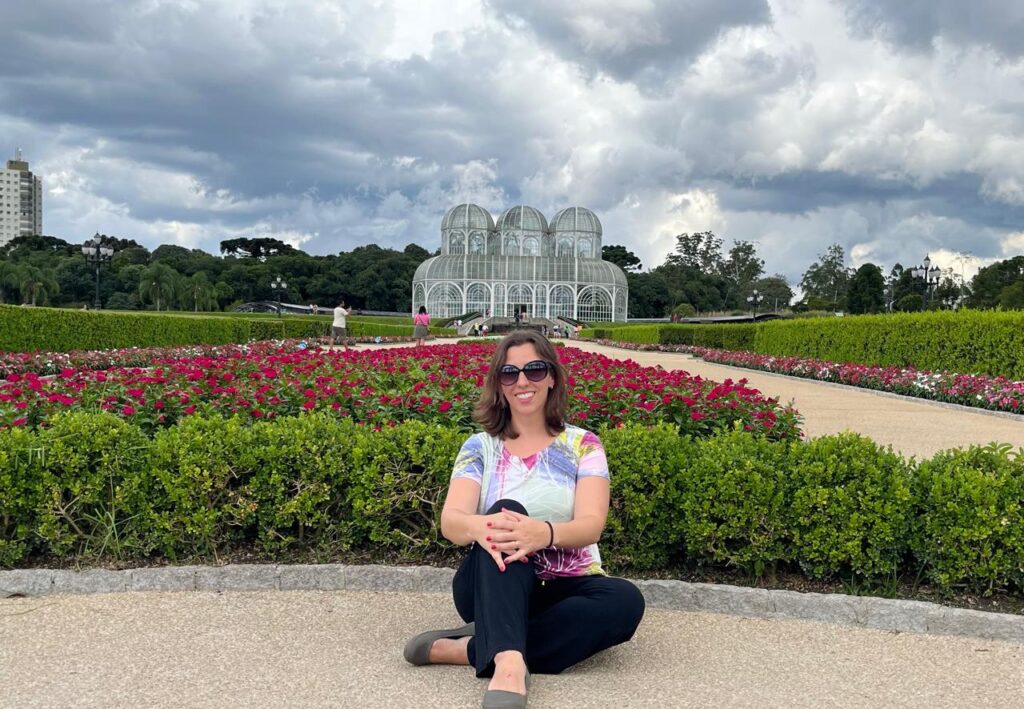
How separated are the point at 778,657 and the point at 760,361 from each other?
1579 cm

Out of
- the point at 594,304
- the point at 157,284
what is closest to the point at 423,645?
the point at 157,284

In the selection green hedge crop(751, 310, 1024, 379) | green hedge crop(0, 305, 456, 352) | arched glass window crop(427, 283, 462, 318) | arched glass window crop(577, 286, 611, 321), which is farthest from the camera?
arched glass window crop(577, 286, 611, 321)

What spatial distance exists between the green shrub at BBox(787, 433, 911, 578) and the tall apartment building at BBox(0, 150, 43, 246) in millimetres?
159147

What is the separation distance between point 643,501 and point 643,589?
0.37 m

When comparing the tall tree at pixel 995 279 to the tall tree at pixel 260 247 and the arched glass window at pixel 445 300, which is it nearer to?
the arched glass window at pixel 445 300

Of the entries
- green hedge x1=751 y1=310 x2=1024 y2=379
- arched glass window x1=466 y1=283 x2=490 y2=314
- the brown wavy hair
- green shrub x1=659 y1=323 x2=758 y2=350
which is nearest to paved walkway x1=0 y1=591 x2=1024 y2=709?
the brown wavy hair

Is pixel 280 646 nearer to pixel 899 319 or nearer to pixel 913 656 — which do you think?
pixel 913 656

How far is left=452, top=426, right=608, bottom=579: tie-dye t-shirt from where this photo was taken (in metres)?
2.69

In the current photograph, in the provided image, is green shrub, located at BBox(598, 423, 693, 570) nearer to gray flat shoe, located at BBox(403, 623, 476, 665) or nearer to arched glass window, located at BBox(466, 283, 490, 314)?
gray flat shoe, located at BBox(403, 623, 476, 665)

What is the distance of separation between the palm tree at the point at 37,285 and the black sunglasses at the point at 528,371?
4932 cm

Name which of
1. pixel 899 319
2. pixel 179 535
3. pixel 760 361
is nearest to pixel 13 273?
pixel 760 361

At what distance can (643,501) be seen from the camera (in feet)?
11.5

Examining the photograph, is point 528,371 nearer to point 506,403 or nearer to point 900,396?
point 506,403

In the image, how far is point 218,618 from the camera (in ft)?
10.3
